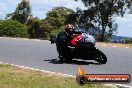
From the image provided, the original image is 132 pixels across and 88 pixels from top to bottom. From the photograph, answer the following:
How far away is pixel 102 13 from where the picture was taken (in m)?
42.0

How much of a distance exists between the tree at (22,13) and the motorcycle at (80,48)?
37.5m

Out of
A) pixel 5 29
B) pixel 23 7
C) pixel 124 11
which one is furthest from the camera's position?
pixel 23 7

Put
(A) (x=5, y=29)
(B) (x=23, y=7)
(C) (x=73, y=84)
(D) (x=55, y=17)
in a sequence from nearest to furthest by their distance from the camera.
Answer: (C) (x=73, y=84)
(A) (x=5, y=29)
(B) (x=23, y=7)
(D) (x=55, y=17)

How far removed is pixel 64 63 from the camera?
14.0 m

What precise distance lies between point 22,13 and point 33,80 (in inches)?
1776

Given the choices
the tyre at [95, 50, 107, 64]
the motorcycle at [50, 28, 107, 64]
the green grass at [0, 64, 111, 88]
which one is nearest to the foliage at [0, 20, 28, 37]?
the motorcycle at [50, 28, 107, 64]

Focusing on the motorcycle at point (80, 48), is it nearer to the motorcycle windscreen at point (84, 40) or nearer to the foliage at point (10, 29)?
the motorcycle windscreen at point (84, 40)

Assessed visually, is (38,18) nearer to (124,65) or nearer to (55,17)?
(55,17)

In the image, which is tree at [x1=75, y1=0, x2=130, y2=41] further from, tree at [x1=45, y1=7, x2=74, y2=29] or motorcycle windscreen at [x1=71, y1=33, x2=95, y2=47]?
motorcycle windscreen at [x1=71, y1=33, x2=95, y2=47]

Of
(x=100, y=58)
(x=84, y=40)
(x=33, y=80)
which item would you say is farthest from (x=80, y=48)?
(x=33, y=80)

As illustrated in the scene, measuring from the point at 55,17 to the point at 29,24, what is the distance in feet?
16.7

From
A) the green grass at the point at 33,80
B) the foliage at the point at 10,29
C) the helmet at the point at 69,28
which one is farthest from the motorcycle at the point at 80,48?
the foliage at the point at 10,29

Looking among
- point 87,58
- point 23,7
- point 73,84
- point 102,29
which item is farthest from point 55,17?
point 73,84

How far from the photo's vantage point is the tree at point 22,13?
51.7 m
